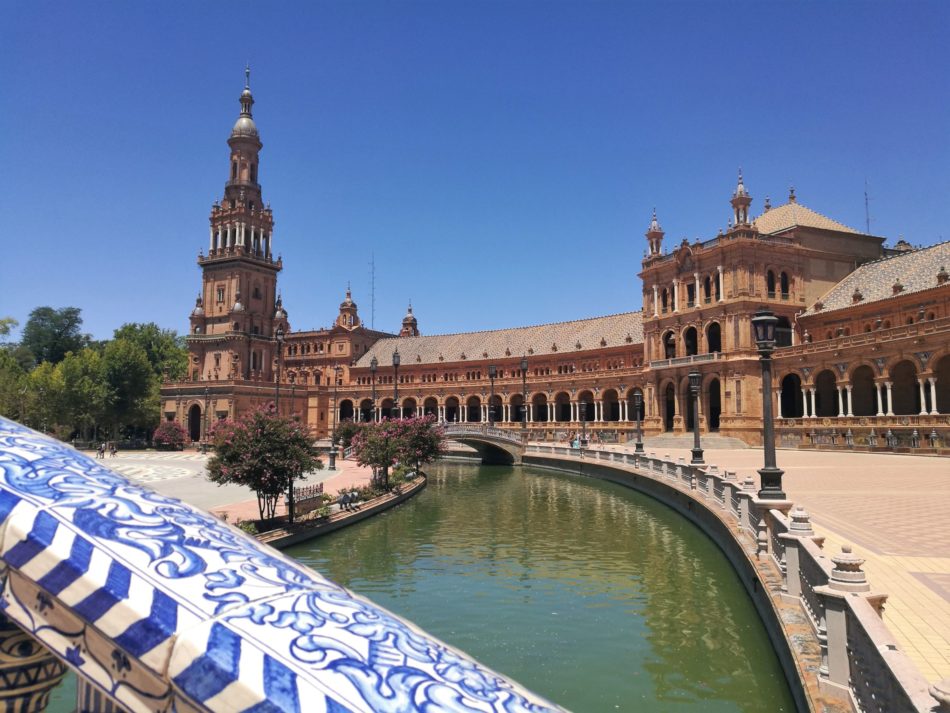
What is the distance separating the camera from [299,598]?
5.90 ft

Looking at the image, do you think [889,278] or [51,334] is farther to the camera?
[51,334]

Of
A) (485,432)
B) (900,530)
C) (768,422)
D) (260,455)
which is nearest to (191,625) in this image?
(768,422)

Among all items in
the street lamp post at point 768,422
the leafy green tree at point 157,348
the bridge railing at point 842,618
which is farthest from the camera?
the leafy green tree at point 157,348

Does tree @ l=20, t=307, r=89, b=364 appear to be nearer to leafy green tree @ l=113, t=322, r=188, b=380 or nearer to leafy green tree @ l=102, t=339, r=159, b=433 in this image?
leafy green tree @ l=113, t=322, r=188, b=380

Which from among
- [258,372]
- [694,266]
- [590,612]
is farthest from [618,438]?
[590,612]

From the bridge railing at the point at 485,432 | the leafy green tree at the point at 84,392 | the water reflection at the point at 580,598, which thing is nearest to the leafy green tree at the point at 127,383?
the leafy green tree at the point at 84,392

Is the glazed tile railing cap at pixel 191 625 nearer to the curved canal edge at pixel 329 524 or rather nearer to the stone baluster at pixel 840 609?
the stone baluster at pixel 840 609

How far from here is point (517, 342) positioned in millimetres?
77562

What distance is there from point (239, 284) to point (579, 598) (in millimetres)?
71101

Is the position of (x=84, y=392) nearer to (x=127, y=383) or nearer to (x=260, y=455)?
(x=127, y=383)

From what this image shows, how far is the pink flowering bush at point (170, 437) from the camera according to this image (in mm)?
63500

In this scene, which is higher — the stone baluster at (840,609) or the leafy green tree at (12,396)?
the leafy green tree at (12,396)

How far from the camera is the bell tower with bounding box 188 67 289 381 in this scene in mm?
75250

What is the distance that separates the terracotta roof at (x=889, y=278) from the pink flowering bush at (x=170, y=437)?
56.4 meters
